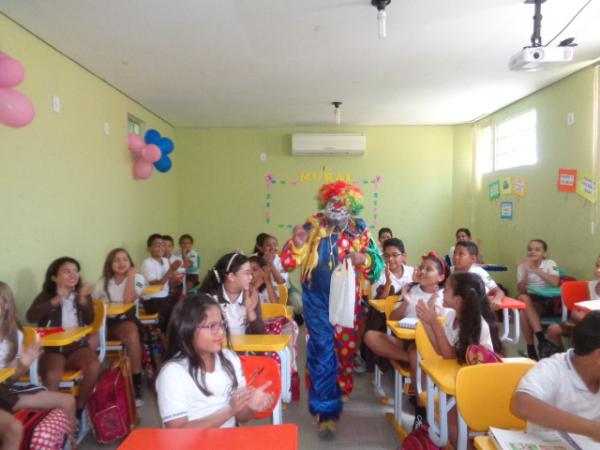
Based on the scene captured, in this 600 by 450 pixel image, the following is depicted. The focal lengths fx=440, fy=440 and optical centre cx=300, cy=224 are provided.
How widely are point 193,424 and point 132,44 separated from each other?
9.68 ft

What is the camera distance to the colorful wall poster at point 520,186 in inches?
210

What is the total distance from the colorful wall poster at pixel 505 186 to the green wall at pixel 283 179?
1153 millimetres

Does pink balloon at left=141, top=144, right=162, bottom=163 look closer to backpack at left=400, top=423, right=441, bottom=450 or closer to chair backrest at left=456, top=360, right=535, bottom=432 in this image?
backpack at left=400, top=423, right=441, bottom=450

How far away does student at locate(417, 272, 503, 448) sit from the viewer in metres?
2.12

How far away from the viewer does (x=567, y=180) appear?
176 inches

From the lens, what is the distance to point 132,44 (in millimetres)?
3414

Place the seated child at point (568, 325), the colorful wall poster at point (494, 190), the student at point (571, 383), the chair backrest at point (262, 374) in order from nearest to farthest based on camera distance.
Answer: the student at point (571, 383) → the chair backrest at point (262, 374) → the seated child at point (568, 325) → the colorful wall poster at point (494, 190)

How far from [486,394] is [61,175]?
3.46 metres

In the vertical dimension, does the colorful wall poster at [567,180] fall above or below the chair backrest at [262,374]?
above

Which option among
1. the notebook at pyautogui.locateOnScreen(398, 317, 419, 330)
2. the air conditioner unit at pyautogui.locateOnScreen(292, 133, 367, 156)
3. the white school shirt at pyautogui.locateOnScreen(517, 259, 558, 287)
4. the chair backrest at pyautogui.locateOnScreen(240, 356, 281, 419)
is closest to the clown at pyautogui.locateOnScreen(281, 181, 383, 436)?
the notebook at pyautogui.locateOnScreen(398, 317, 419, 330)

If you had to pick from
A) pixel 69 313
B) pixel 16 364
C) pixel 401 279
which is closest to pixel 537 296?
pixel 401 279

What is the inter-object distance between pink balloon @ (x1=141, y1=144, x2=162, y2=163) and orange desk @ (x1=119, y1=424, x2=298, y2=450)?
4139 millimetres

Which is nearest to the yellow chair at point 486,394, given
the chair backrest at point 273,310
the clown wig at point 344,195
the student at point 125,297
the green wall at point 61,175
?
the clown wig at point 344,195

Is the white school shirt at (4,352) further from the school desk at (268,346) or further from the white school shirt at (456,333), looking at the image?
the white school shirt at (456,333)
